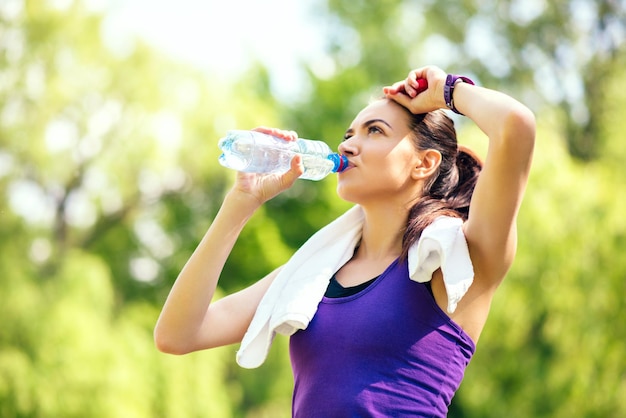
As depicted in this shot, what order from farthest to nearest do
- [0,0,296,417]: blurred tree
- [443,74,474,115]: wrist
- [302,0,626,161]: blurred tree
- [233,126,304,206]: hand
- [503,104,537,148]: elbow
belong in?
1. [302,0,626,161]: blurred tree
2. [0,0,296,417]: blurred tree
3. [233,126,304,206]: hand
4. [443,74,474,115]: wrist
5. [503,104,537,148]: elbow

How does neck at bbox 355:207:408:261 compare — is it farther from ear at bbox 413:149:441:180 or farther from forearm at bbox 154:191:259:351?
forearm at bbox 154:191:259:351

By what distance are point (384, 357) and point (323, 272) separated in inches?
11.7

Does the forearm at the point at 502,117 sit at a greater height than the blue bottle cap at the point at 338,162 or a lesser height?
greater

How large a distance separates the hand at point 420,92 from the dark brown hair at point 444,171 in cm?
4

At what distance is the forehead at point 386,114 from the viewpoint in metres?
2.14

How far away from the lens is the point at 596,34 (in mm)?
17578

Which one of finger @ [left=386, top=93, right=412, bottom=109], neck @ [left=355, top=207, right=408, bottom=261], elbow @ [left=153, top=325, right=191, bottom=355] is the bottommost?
elbow @ [left=153, top=325, right=191, bottom=355]

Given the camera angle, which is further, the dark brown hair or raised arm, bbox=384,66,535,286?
the dark brown hair

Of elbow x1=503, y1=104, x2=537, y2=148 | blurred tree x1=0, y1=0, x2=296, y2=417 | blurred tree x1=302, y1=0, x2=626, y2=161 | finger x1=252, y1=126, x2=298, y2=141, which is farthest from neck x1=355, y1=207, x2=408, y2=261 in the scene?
blurred tree x1=302, y1=0, x2=626, y2=161

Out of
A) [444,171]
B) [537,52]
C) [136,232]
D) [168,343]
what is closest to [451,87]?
[444,171]

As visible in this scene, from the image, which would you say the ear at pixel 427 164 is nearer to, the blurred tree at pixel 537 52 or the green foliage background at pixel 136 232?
the green foliage background at pixel 136 232

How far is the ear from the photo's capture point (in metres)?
2.13

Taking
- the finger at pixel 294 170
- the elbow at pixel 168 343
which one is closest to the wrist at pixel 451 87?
the finger at pixel 294 170

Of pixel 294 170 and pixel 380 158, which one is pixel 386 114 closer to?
pixel 380 158
